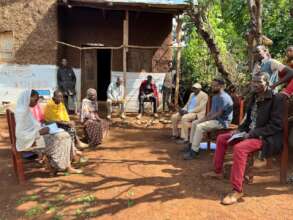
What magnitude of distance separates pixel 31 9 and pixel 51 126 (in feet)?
22.0

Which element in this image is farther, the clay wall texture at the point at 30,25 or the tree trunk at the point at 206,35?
the clay wall texture at the point at 30,25

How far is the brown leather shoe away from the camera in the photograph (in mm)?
4422

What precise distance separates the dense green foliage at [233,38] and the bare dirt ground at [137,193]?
17.4 feet

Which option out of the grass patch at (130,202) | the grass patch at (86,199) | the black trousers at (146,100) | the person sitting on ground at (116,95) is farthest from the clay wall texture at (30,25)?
the grass patch at (130,202)

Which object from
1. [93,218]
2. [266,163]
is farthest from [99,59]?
[93,218]

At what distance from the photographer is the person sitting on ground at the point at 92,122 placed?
759cm

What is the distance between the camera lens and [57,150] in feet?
18.6

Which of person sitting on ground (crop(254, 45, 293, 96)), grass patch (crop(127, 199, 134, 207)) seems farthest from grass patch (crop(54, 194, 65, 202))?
person sitting on ground (crop(254, 45, 293, 96))

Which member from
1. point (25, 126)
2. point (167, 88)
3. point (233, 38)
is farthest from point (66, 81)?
point (233, 38)

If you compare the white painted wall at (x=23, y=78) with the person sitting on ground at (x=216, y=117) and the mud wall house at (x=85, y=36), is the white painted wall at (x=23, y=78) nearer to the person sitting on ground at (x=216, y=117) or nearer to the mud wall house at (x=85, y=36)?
the mud wall house at (x=85, y=36)

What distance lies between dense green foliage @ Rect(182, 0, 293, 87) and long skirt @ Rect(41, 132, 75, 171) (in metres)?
6.17

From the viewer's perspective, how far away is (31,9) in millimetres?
11203

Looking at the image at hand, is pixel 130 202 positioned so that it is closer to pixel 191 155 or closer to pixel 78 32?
pixel 191 155

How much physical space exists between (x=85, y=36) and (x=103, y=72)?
7.95 ft
